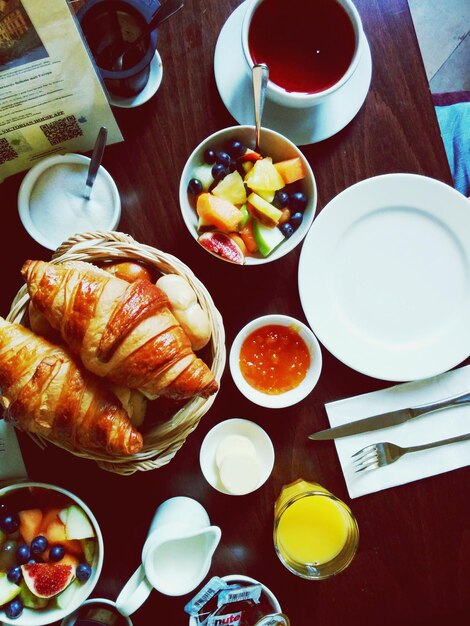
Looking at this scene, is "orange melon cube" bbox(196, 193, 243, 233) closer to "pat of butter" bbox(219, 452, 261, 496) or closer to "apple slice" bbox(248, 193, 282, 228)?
"apple slice" bbox(248, 193, 282, 228)

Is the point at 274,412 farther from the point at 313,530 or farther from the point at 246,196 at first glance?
the point at 246,196

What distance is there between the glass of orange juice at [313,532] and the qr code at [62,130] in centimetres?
86

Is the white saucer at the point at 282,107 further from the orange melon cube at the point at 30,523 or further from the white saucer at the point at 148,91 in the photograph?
the orange melon cube at the point at 30,523

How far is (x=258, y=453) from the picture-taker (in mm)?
1285

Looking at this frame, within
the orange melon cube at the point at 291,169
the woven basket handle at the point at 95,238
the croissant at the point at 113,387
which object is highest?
the woven basket handle at the point at 95,238

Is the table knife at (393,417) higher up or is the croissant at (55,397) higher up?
the croissant at (55,397)

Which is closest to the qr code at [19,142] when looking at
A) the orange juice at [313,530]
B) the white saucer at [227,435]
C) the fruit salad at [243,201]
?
Result: the fruit salad at [243,201]

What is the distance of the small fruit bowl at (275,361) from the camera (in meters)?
1.25

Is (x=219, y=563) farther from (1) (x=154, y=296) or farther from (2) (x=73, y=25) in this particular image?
(2) (x=73, y=25)

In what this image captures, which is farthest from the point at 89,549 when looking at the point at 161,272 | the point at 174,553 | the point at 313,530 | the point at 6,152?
the point at 6,152

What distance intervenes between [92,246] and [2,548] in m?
0.67

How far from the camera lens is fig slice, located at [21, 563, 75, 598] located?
1.18 m

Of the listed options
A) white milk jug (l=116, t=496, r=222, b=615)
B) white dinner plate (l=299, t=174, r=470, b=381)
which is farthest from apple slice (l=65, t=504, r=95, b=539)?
white dinner plate (l=299, t=174, r=470, b=381)

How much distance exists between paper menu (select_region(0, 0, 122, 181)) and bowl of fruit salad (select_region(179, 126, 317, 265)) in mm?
198
